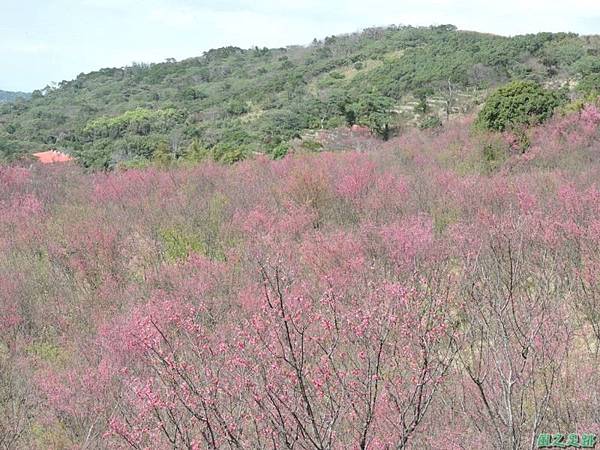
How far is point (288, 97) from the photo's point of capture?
49562mm

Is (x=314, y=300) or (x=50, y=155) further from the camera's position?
(x=50, y=155)

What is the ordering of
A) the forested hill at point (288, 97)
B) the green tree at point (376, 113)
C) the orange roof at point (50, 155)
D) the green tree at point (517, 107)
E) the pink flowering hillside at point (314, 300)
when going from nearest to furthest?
1. the pink flowering hillside at point (314, 300)
2. the green tree at point (517, 107)
3. the green tree at point (376, 113)
4. the forested hill at point (288, 97)
5. the orange roof at point (50, 155)

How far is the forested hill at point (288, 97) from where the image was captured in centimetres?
3234

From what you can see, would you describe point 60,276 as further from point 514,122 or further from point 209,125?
point 209,125

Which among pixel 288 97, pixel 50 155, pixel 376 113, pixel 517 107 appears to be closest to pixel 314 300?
pixel 517 107

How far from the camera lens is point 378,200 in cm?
1360

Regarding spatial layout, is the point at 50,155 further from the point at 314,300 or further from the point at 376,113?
the point at 314,300

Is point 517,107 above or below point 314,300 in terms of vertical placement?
above

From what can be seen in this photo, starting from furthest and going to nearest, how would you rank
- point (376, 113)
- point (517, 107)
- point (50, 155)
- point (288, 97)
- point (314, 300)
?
point (288, 97), point (50, 155), point (376, 113), point (517, 107), point (314, 300)

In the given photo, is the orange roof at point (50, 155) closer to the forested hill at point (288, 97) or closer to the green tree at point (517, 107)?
the forested hill at point (288, 97)

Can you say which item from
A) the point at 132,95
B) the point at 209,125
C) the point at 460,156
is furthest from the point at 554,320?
the point at 132,95

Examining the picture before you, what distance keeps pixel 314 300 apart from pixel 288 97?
43.8 metres

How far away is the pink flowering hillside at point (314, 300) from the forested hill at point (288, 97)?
9.02 m

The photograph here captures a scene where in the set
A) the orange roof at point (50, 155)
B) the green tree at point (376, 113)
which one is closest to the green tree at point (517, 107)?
the green tree at point (376, 113)
